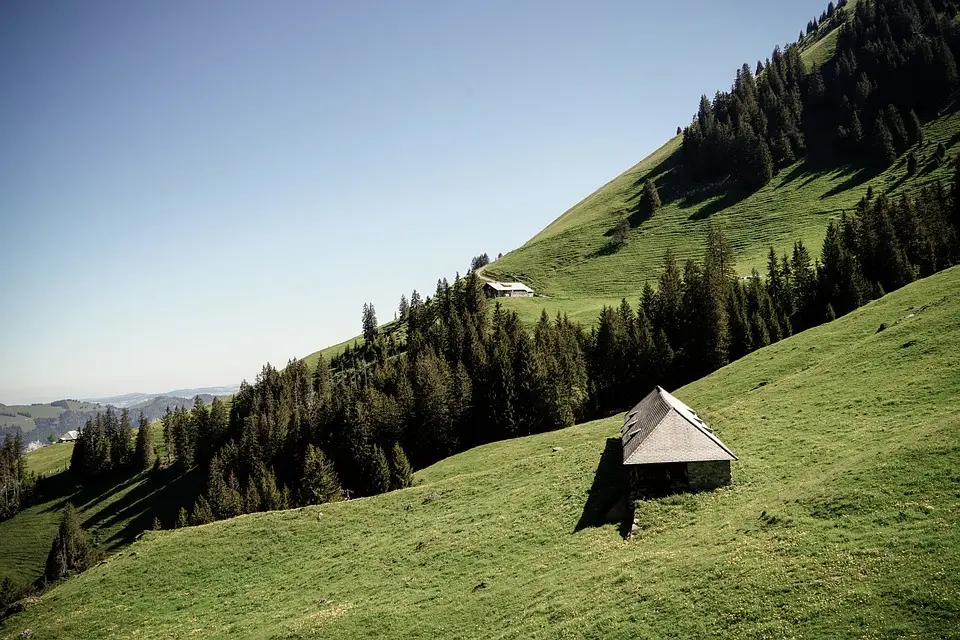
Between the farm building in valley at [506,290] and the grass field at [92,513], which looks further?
the farm building in valley at [506,290]

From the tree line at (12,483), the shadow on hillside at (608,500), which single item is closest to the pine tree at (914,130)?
the shadow on hillside at (608,500)

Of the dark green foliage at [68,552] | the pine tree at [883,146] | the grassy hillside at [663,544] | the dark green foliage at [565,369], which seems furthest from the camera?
the pine tree at [883,146]

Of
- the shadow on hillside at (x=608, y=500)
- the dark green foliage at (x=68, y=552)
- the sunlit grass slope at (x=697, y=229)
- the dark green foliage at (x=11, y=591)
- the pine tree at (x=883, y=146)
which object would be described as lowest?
the dark green foliage at (x=11, y=591)

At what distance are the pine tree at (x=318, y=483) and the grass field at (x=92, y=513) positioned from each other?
151 feet

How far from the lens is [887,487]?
23.1 metres

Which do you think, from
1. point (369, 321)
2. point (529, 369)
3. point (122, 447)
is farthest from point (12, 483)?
point (529, 369)

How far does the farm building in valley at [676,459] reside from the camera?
109 ft

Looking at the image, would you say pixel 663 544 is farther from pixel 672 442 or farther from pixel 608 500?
pixel 672 442

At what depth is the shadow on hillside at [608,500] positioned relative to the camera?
108 ft

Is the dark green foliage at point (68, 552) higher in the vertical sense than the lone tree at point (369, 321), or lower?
lower

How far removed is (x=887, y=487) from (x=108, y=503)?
152m

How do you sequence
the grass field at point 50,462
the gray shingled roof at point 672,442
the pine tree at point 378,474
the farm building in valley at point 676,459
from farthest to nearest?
1. the grass field at point 50,462
2. the pine tree at point 378,474
3. the gray shingled roof at point 672,442
4. the farm building in valley at point 676,459

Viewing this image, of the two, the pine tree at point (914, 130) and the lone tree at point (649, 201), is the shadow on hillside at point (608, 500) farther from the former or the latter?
the pine tree at point (914, 130)

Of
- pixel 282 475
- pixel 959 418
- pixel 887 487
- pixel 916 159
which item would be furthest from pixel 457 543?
pixel 916 159
